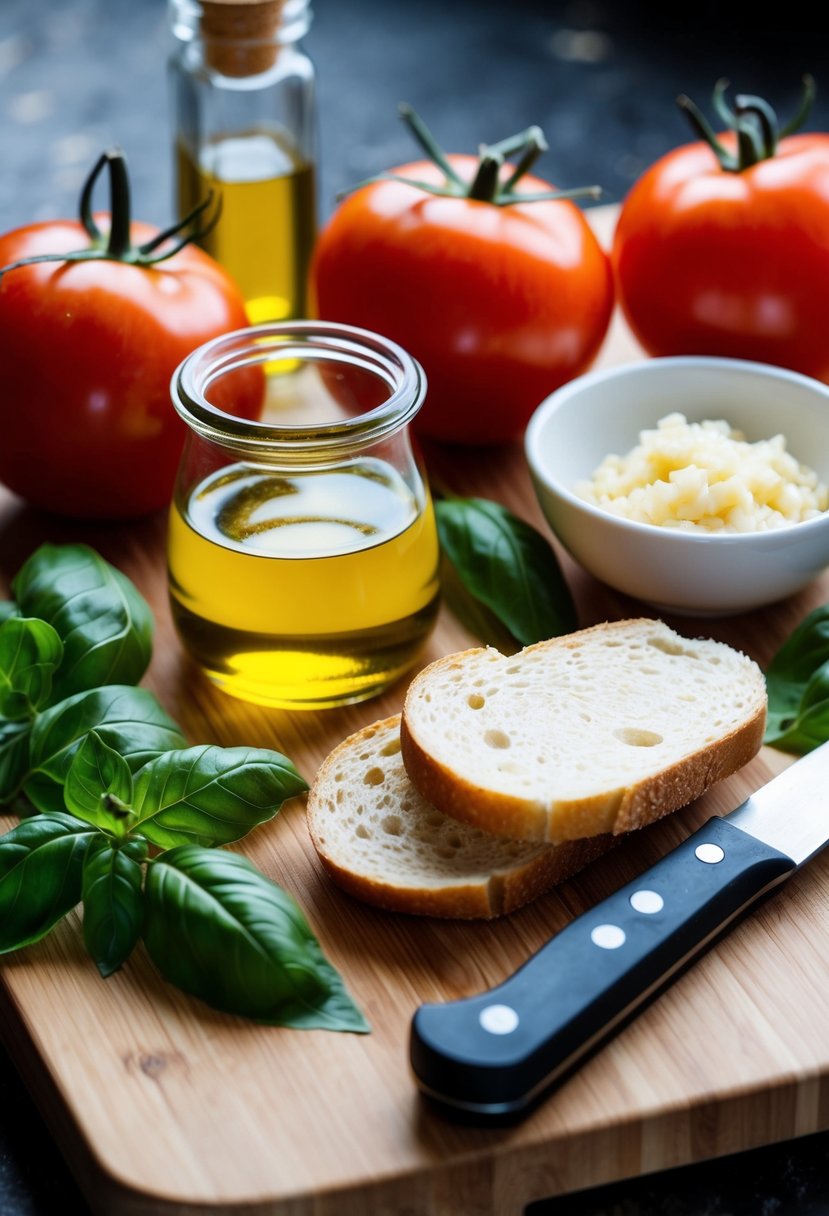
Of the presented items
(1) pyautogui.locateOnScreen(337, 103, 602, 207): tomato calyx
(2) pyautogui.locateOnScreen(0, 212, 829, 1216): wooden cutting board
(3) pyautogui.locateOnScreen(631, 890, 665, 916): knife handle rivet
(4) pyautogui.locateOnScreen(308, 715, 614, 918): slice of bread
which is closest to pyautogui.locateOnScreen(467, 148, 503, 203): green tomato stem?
(1) pyautogui.locateOnScreen(337, 103, 602, 207): tomato calyx

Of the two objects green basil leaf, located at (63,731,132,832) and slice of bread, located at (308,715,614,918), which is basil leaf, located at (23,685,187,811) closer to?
green basil leaf, located at (63,731,132,832)

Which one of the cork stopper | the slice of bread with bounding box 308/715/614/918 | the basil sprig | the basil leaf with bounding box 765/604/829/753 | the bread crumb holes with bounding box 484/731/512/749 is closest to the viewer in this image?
the basil sprig

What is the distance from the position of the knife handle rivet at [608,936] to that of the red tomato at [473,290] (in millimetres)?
926

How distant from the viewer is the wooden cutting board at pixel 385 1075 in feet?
3.81

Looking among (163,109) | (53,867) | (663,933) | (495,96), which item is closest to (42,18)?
(163,109)

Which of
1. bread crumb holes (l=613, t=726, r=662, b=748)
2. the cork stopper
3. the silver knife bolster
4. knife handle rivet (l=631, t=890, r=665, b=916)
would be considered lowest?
the silver knife bolster

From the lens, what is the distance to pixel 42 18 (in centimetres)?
374

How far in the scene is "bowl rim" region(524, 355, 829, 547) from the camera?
1.65 m

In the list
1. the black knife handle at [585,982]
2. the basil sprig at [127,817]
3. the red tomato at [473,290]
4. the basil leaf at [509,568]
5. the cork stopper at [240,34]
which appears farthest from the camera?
the cork stopper at [240,34]

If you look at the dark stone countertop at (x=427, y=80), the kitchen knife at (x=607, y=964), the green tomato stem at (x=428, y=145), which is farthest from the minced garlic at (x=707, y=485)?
the dark stone countertop at (x=427, y=80)

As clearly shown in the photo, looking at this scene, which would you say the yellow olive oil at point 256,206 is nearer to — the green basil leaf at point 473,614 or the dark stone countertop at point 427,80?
the green basil leaf at point 473,614

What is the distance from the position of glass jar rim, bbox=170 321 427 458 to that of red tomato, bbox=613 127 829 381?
0.49 m

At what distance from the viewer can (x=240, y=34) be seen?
6.83 ft

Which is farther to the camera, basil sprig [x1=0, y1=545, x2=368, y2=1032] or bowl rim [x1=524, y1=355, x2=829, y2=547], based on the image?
bowl rim [x1=524, y1=355, x2=829, y2=547]
